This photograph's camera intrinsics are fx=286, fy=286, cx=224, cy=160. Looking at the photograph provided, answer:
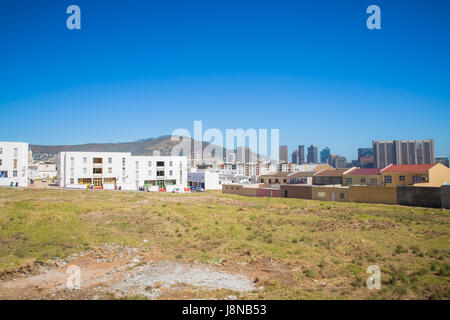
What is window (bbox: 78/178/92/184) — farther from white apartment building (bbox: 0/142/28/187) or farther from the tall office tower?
the tall office tower

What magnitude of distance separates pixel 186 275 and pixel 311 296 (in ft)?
17.2

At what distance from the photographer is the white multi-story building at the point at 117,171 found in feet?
207

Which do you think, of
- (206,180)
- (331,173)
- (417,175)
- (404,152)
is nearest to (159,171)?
(206,180)

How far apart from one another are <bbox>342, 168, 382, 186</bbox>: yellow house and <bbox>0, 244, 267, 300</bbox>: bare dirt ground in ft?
153

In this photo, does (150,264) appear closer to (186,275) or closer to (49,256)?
(186,275)

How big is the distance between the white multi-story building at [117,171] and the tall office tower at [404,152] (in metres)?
128

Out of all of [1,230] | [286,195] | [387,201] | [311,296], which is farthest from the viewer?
[286,195]

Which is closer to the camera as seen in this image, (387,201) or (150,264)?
(150,264)

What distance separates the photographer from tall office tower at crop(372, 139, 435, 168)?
14188cm

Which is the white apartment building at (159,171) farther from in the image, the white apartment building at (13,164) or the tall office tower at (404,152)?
the tall office tower at (404,152)
